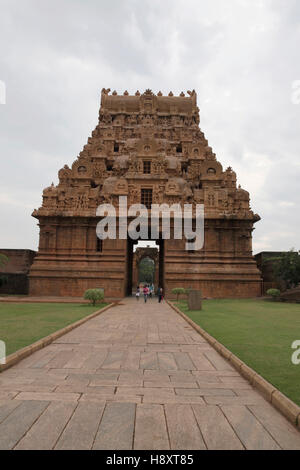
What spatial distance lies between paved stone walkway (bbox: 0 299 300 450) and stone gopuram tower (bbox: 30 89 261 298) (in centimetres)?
1908

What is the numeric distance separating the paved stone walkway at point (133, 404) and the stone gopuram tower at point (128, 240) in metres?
19.1

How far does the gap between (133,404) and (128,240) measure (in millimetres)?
24532

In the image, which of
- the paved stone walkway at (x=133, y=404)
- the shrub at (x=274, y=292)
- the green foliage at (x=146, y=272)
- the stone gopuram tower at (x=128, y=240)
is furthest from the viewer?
the green foliage at (x=146, y=272)

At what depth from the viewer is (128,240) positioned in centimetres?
2844

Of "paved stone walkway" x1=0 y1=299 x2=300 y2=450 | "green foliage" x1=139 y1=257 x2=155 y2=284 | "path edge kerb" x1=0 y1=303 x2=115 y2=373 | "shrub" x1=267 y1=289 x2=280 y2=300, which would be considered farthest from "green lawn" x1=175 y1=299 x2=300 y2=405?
"green foliage" x1=139 y1=257 x2=155 y2=284

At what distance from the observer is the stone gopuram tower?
2589cm

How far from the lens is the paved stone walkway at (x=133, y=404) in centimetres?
315

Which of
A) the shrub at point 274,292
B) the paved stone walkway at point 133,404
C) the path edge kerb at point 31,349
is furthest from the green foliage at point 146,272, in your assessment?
the paved stone walkway at point 133,404

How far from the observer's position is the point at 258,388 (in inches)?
182

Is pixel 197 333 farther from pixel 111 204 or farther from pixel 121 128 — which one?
pixel 121 128

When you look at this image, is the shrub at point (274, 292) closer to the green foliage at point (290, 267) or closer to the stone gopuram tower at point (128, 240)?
the green foliage at point (290, 267)

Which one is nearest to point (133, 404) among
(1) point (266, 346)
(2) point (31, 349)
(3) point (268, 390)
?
(3) point (268, 390)

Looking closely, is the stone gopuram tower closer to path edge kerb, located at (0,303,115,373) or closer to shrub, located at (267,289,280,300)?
shrub, located at (267,289,280,300)
